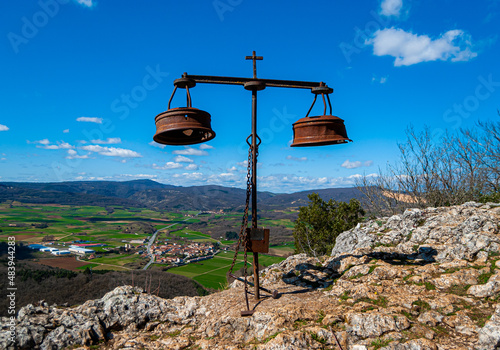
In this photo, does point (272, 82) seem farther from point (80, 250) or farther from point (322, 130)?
point (80, 250)

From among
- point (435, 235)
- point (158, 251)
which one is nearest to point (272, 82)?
point (435, 235)

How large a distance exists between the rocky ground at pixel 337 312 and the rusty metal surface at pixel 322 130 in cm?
322

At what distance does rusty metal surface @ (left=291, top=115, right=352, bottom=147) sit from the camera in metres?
5.45

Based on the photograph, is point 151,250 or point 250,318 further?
point 151,250

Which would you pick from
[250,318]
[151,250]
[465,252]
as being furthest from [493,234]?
[151,250]

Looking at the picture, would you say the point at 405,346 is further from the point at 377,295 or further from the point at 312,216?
the point at 312,216

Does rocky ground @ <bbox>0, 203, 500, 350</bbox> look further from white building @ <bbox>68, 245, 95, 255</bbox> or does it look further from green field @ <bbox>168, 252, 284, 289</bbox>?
white building @ <bbox>68, 245, 95, 255</bbox>

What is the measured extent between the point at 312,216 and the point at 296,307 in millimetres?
14389

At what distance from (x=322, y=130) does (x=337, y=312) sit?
348 centimetres

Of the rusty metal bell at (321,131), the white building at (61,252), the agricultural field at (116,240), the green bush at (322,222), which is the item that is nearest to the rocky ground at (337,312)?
the rusty metal bell at (321,131)

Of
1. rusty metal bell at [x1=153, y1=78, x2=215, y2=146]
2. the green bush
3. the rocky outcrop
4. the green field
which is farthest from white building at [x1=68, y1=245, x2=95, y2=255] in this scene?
rusty metal bell at [x1=153, y1=78, x2=215, y2=146]

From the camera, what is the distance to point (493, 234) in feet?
23.7

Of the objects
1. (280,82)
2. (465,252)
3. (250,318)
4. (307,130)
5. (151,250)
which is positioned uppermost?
(280,82)

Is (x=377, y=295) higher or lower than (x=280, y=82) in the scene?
lower
